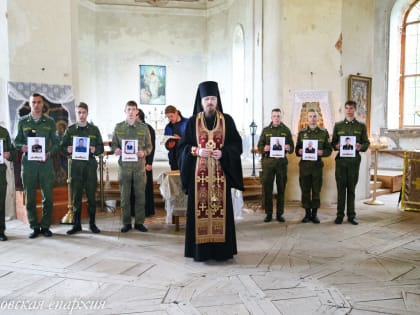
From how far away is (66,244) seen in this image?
5695 mm

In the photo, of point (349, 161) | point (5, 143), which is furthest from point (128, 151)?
point (349, 161)

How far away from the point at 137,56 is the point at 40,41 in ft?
29.3

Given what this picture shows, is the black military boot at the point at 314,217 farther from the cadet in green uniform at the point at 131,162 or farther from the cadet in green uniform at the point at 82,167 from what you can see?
the cadet in green uniform at the point at 82,167

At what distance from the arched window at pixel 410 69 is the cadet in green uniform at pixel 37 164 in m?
10.9

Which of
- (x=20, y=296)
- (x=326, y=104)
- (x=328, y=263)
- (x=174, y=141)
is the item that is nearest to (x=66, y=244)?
(x=20, y=296)

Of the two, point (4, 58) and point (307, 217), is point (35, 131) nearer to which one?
point (4, 58)

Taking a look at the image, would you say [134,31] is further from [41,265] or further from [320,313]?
[320,313]

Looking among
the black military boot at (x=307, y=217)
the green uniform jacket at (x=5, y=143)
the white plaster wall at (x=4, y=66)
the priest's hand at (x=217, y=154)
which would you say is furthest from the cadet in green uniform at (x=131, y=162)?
the black military boot at (x=307, y=217)

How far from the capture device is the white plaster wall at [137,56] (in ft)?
52.1

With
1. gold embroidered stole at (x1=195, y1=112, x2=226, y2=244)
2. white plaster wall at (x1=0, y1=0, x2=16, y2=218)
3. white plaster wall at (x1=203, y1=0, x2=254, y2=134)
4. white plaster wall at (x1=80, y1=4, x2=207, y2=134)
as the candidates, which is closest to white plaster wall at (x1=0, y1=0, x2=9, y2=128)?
white plaster wall at (x1=0, y1=0, x2=16, y2=218)

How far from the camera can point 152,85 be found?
1634cm

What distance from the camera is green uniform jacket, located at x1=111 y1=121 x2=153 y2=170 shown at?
6.36m

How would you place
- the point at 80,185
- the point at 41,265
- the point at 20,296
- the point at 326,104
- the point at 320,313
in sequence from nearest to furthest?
the point at 320,313, the point at 20,296, the point at 41,265, the point at 80,185, the point at 326,104

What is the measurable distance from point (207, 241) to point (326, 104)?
5.11 meters
